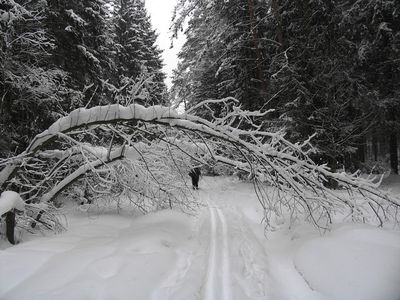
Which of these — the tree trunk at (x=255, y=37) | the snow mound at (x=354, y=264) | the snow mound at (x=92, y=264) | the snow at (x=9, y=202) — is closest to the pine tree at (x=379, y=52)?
the tree trunk at (x=255, y=37)

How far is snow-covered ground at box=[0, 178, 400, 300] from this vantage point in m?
3.66

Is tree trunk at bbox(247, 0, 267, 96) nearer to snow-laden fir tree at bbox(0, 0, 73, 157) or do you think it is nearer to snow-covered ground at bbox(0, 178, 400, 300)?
snow-laden fir tree at bbox(0, 0, 73, 157)

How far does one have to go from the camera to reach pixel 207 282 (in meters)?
4.32

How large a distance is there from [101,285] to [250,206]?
27.2 feet

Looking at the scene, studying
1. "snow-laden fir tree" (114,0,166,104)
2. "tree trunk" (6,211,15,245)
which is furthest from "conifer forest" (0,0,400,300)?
"snow-laden fir tree" (114,0,166,104)

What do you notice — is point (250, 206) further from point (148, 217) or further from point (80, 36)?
point (80, 36)

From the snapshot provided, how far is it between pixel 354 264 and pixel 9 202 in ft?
17.5

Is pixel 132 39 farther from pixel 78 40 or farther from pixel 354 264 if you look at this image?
pixel 354 264

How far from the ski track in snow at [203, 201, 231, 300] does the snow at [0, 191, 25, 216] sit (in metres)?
3.40

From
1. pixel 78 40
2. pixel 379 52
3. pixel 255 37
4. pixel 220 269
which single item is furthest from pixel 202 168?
pixel 379 52

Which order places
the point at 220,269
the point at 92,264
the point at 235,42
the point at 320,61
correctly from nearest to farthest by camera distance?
the point at 92,264 < the point at 220,269 < the point at 320,61 < the point at 235,42

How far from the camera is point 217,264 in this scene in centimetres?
504

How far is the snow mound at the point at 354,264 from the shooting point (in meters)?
3.51

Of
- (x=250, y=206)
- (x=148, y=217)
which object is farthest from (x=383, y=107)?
(x=148, y=217)
